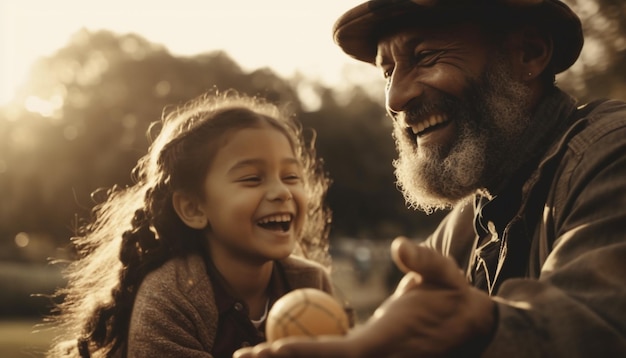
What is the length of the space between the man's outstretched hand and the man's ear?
2.09 metres

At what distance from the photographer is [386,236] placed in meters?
37.6

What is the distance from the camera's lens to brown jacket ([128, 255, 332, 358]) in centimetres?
379

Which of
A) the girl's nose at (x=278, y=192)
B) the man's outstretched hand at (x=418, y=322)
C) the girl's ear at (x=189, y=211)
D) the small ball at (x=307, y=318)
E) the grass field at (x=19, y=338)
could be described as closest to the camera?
the man's outstretched hand at (x=418, y=322)

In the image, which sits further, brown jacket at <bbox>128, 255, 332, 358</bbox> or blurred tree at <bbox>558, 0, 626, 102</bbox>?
blurred tree at <bbox>558, 0, 626, 102</bbox>

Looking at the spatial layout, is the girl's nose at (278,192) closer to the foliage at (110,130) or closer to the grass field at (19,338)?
the grass field at (19,338)

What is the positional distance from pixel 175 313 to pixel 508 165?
1.84 metres

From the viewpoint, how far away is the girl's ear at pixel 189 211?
4.47 metres

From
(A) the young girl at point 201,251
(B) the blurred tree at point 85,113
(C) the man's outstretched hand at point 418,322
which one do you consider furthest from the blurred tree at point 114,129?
(C) the man's outstretched hand at point 418,322

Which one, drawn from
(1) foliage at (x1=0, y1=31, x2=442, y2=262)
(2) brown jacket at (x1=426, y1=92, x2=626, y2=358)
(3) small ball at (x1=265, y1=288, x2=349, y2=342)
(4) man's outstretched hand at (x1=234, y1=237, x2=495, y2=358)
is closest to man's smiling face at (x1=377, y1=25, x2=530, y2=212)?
(2) brown jacket at (x1=426, y1=92, x2=626, y2=358)

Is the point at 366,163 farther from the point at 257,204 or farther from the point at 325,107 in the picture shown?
the point at 257,204

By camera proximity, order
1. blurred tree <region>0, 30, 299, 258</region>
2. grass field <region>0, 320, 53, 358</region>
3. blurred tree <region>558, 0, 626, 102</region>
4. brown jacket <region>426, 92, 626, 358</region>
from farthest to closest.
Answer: blurred tree <region>0, 30, 299, 258</region>
grass field <region>0, 320, 53, 358</region>
blurred tree <region>558, 0, 626, 102</region>
brown jacket <region>426, 92, 626, 358</region>

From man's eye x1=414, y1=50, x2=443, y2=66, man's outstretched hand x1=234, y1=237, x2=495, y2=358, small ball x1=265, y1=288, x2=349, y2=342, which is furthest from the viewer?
man's eye x1=414, y1=50, x2=443, y2=66

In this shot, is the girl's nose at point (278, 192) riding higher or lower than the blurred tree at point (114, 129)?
lower

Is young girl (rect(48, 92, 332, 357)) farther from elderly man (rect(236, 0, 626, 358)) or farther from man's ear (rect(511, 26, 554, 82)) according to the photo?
man's ear (rect(511, 26, 554, 82))
